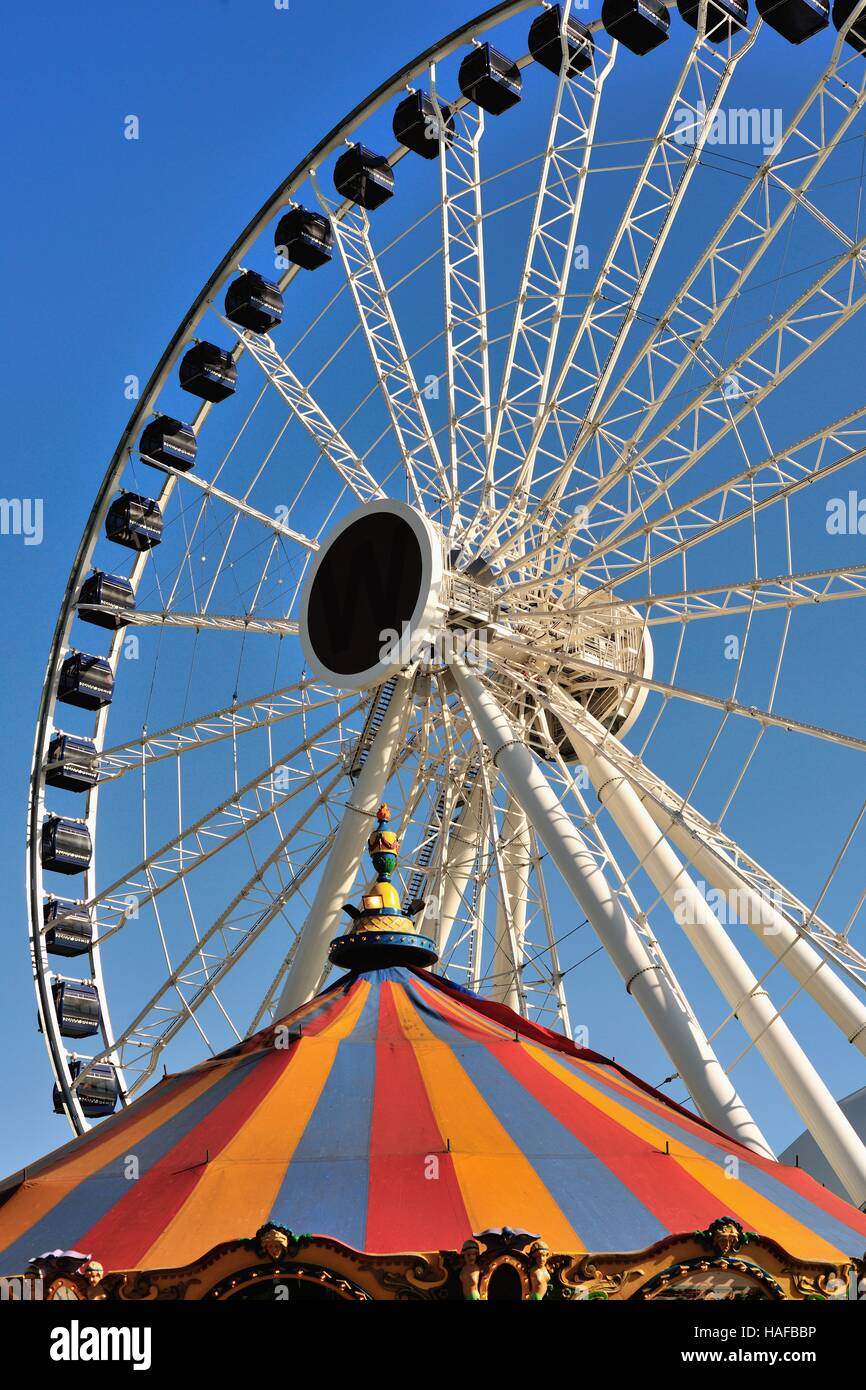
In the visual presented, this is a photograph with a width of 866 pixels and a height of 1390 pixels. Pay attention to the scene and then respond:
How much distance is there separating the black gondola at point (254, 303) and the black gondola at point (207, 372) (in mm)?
721

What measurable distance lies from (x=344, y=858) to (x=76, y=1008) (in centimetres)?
638

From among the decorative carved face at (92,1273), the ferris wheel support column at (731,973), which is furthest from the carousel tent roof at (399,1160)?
the ferris wheel support column at (731,973)

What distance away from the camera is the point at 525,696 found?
21.2 meters

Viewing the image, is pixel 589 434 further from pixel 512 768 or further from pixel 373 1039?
pixel 373 1039

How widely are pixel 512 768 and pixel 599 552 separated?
9.72 ft

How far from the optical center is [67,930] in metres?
24.4

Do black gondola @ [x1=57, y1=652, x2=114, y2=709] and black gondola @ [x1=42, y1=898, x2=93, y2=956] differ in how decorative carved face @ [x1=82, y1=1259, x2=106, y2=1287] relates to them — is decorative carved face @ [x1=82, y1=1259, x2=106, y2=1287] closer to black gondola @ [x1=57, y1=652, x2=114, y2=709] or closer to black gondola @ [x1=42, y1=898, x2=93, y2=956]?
black gondola @ [x1=42, y1=898, x2=93, y2=956]

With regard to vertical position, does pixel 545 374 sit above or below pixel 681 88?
below

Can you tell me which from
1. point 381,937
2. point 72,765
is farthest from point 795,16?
point 72,765

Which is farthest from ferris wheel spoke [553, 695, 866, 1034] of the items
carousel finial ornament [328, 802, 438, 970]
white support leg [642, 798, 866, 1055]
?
carousel finial ornament [328, 802, 438, 970]

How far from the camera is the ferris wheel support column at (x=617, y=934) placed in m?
15.3

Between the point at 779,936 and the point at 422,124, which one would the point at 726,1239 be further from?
the point at 422,124
